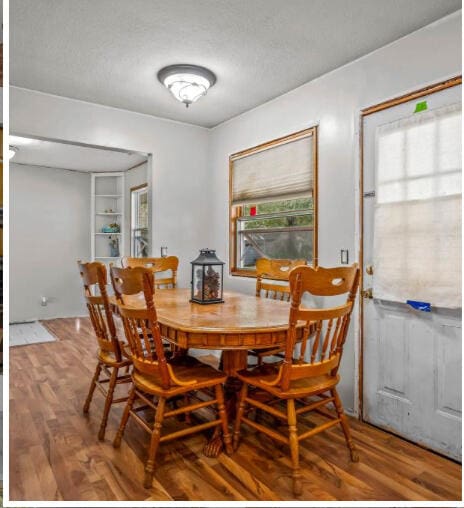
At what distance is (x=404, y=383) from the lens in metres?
2.41

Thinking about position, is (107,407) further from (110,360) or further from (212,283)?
(212,283)

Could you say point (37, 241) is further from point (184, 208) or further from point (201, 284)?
point (201, 284)

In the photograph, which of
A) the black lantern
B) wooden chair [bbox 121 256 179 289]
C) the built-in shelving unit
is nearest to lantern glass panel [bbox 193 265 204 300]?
the black lantern

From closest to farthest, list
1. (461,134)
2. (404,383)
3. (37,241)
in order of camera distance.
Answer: (461,134) < (404,383) < (37,241)

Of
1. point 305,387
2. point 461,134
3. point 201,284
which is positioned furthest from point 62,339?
point 461,134

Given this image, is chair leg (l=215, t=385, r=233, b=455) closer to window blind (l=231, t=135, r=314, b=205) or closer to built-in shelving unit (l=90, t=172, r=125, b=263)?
window blind (l=231, t=135, r=314, b=205)

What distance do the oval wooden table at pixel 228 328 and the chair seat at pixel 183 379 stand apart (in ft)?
0.53

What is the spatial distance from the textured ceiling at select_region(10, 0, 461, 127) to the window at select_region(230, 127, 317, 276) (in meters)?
0.56

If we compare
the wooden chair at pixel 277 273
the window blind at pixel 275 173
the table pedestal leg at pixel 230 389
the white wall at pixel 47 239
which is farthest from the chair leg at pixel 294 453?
the white wall at pixel 47 239

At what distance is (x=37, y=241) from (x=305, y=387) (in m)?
5.50

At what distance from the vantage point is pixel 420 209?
2.31m

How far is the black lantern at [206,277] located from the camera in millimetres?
2506

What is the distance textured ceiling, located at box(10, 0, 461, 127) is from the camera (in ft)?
7.07

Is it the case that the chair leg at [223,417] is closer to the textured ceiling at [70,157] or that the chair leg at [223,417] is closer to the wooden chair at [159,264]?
the wooden chair at [159,264]
